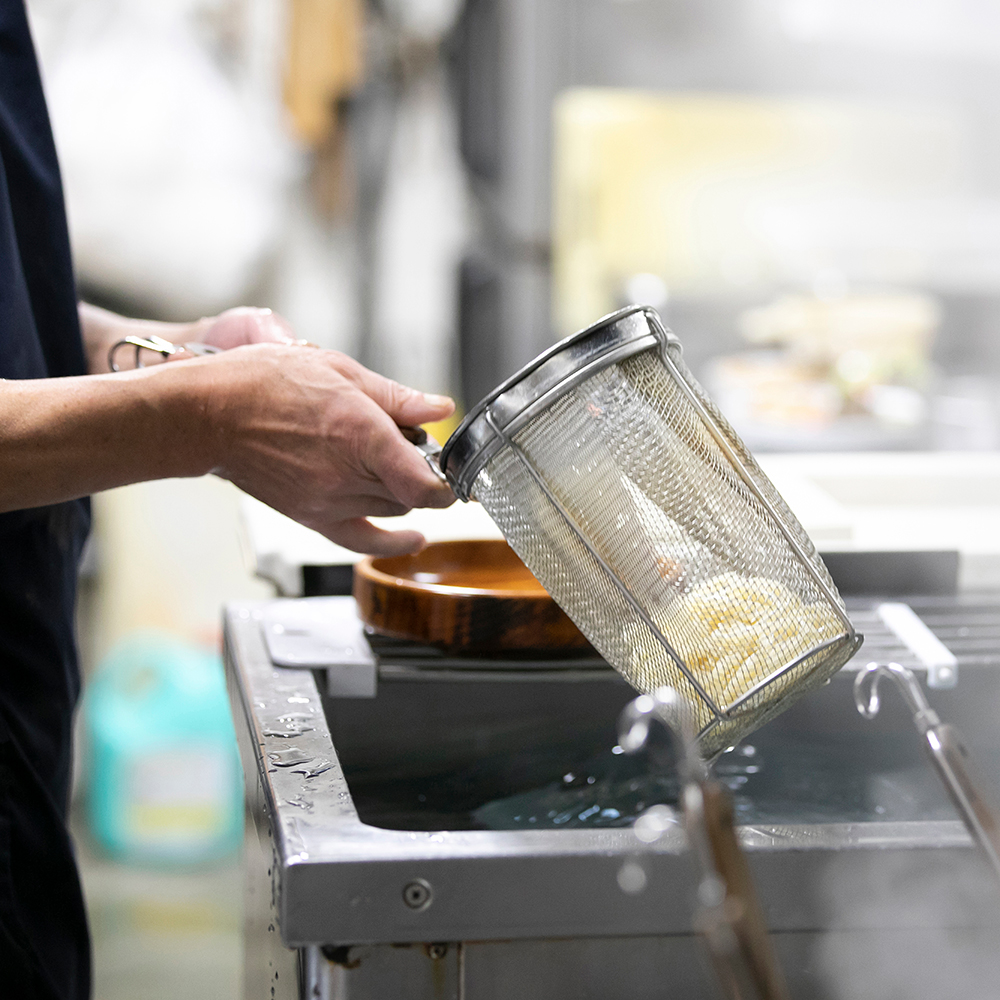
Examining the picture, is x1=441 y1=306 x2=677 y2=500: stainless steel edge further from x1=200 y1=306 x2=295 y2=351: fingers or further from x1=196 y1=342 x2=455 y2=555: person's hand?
x1=200 y1=306 x2=295 y2=351: fingers

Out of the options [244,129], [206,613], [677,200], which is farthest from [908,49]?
[206,613]

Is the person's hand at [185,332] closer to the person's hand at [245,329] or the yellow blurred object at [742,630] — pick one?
the person's hand at [245,329]

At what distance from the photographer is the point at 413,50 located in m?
2.81

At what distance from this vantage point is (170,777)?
104 inches

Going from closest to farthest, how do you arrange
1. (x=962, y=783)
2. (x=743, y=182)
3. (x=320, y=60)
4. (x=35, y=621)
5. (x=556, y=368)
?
(x=962, y=783) < (x=556, y=368) < (x=35, y=621) < (x=320, y=60) < (x=743, y=182)

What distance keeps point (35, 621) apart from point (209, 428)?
39cm

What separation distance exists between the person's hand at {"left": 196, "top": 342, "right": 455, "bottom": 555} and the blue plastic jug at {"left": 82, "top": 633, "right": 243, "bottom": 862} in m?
1.91

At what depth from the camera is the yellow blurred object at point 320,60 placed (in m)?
2.75

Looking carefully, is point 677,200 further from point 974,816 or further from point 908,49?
point 974,816

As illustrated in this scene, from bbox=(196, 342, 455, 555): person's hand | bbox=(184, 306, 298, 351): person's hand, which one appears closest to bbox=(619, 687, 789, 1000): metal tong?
bbox=(196, 342, 455, 555): person's hand

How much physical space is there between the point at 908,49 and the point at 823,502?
7.90ft

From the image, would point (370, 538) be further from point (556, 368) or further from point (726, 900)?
point (726, 900)

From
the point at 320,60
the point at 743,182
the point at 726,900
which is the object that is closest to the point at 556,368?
the point at 726,900

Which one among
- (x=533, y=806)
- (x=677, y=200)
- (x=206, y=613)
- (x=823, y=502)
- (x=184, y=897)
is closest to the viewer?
(x=533, y=806)
